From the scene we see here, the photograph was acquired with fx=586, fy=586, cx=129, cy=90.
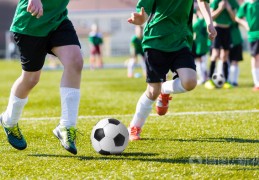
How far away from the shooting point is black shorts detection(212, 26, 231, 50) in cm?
1218

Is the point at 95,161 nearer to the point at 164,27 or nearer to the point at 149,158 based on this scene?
the point at 149,158

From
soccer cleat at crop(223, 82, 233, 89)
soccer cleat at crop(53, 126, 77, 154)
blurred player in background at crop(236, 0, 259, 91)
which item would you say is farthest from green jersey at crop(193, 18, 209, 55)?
soccer cleat at crop(53, 126, 77, 154)

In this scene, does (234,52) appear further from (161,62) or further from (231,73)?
(161,62)

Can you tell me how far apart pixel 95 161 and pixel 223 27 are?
843 centimetres

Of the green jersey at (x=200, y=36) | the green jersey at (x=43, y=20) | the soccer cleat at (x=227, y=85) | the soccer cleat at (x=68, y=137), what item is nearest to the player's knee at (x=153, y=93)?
the soccer cleat at (x=68, y=137)

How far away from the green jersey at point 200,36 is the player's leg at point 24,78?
9.56 meters

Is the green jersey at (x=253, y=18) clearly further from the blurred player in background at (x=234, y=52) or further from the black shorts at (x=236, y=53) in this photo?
the black shorts at (x=236, y=53)

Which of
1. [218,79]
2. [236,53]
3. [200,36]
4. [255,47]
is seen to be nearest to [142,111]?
[255,47]

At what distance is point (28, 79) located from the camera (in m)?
4.88

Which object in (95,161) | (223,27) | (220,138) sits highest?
(95,161)

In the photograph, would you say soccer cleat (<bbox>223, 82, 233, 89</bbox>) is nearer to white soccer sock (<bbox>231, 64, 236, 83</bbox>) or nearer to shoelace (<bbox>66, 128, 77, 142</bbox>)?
white soccer sock (<bbox>231, 64, 236, 83</bbox>)

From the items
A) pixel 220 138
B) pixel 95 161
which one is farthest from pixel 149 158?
pixel 220 138

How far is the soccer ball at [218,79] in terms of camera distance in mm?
12016

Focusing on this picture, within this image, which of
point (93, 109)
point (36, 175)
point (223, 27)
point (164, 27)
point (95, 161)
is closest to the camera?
point (36, 175)
